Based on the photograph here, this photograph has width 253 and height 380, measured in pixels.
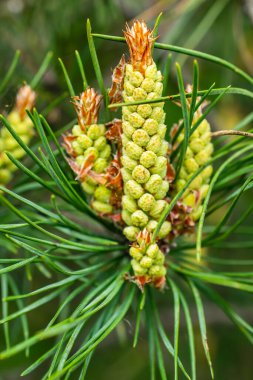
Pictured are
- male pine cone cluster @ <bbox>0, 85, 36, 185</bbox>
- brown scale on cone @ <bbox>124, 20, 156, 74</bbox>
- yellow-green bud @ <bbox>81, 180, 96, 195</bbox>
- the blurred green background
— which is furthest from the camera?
the blurred green background

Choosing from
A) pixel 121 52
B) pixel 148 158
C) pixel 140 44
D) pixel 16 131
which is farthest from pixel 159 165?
pixel 121 52

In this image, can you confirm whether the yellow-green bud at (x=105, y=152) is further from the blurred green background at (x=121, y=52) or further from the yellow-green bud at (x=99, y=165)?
the blurred green background at (x=121, y=52)

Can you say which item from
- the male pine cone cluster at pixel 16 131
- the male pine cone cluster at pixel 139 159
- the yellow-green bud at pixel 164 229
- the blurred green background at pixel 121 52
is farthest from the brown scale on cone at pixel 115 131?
the blurred green background at pixel 121 52

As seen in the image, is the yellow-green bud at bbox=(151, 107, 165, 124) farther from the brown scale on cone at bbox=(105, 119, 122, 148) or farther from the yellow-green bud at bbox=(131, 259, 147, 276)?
the yellow-green bud at bbox=(131, 259, 147, 276)

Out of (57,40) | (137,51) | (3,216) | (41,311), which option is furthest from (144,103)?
(41,311)

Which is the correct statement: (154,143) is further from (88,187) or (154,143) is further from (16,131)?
(16,131)

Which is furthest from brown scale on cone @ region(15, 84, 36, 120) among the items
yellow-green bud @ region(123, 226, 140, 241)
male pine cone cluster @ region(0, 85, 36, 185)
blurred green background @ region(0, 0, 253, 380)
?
yellow-green bud @ region(123, 226, 140, 241)

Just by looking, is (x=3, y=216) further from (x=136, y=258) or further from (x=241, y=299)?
(x=241, y=299)

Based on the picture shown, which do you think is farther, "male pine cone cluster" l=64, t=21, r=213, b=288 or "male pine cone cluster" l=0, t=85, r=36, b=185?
"male pine cone cluster" l=0, t=85, r=36, b=185
